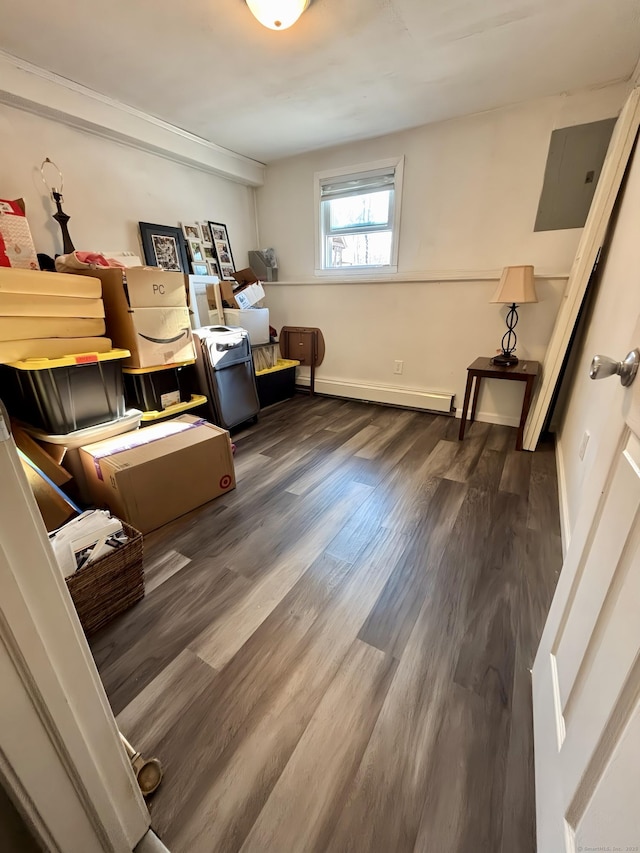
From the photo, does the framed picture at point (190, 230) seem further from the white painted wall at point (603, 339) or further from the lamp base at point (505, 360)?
the white painted wall at point (603, 339)

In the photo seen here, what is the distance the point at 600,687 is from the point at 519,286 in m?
2.44

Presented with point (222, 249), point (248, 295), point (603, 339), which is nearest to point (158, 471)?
point (248, 295)

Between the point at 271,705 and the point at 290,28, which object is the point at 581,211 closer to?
the point at 290,28

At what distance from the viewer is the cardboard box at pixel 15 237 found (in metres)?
1.72

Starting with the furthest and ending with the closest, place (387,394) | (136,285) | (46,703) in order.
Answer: (387,394), (136,285), (46,703)

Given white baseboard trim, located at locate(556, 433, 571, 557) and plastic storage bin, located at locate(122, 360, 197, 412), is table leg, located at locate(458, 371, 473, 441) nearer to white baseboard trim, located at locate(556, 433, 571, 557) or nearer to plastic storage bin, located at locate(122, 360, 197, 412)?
white baseboard trim, located at locate(556, 433, 571, 557)

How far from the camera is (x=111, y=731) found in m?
0.63

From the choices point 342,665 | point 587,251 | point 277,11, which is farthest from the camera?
point 587,251

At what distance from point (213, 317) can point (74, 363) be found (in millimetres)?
1443

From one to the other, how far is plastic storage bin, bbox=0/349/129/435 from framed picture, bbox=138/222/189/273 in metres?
1.22

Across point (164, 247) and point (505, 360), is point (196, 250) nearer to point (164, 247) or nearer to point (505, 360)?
point (164, 247)

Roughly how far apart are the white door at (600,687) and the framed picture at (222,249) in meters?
3.39

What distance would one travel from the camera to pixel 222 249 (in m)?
3.33

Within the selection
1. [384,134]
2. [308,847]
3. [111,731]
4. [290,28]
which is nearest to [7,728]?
[111,731]
